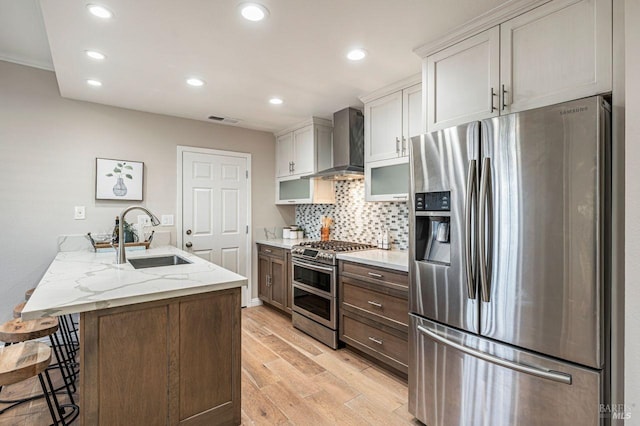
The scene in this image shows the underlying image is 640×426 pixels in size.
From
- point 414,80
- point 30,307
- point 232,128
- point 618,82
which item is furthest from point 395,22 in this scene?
point 232,128

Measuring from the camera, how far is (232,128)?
13.8 feet

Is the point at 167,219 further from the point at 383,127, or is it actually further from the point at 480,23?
the point at 480,23

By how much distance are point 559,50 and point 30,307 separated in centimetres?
263

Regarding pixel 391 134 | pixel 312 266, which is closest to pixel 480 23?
pixel 391 134

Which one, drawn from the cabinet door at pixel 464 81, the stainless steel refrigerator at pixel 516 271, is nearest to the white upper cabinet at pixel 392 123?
the cabinet door at pixel 464 81

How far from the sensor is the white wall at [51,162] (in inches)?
113

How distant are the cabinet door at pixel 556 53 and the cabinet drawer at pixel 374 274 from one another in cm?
129

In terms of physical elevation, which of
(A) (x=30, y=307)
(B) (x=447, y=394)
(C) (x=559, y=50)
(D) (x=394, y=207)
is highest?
(C) (x=559, y=50)

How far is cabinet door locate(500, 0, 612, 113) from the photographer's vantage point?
4.60ft

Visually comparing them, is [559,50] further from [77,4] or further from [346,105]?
[77,4]

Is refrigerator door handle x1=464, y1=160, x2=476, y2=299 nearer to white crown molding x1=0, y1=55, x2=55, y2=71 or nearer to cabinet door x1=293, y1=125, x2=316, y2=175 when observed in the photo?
cabinet door x1=293, y1=125, x2=316, y2=175

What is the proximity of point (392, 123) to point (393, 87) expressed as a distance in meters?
0.31

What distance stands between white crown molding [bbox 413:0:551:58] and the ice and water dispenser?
970mm

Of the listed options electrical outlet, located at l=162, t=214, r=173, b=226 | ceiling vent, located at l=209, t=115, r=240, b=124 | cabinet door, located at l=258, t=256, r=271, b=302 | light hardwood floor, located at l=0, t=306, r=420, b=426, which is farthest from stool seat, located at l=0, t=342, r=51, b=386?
ceiling vent, located at l=209, t=115, r=240, b=124
